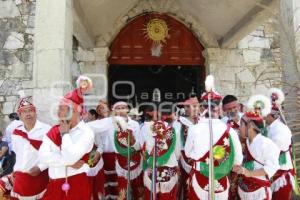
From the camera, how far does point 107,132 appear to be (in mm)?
6273

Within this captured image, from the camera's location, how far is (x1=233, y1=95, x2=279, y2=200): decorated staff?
4.34 metres

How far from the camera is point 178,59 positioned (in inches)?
388

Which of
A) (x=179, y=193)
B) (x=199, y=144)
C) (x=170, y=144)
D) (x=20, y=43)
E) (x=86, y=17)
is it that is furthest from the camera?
(x=20, y=43)

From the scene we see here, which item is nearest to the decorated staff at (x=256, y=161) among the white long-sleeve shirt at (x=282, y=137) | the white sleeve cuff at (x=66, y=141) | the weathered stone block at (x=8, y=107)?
the white long-sleeve shirt at (x=282, y=137)

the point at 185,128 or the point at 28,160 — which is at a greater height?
the point at 185,128

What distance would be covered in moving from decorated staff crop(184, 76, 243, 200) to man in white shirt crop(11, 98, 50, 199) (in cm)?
162

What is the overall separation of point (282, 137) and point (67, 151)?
99.3 inches

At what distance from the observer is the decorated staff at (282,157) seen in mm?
4920

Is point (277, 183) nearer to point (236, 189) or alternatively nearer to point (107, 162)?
point (236, 189)

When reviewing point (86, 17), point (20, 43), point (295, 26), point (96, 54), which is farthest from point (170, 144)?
point (20, 43)

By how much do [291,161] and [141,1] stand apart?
571 cm

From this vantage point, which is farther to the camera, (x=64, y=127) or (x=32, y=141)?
(x=32, y=141)

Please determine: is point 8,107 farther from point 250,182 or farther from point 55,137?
point 250,182

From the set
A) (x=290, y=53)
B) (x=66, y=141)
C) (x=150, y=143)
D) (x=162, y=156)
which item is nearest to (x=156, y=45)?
(x=150, y=143)
